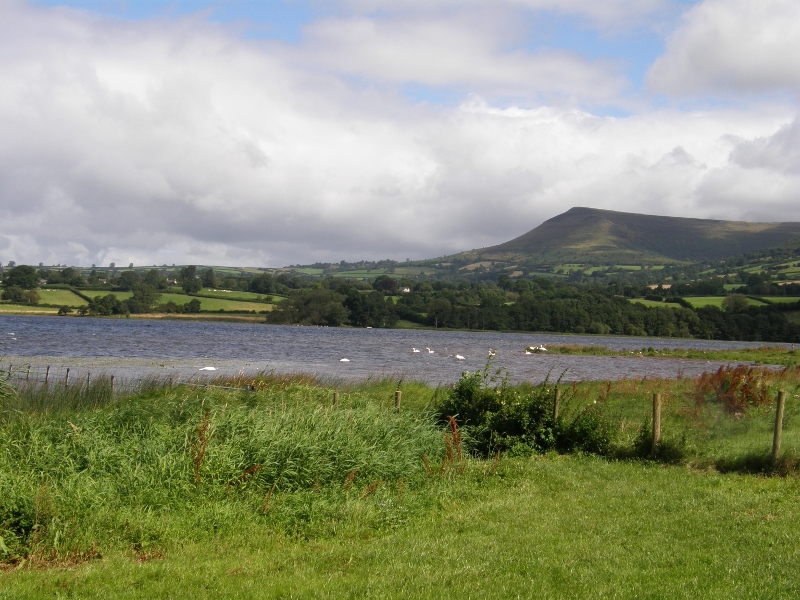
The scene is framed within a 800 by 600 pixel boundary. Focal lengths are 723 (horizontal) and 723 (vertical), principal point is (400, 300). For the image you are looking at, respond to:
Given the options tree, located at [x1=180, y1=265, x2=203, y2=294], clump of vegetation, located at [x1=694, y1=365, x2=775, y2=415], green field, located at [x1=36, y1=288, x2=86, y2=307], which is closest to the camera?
clump of vegetation, located at [x1=694, y1=365, x2=775, y2=415]

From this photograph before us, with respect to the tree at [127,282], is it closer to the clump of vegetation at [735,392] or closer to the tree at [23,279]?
the tree at [23,279]

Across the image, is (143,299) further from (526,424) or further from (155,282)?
(526,424)

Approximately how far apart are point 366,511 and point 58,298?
130 metres

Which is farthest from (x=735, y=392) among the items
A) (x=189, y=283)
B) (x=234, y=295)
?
(x=189, y=283)

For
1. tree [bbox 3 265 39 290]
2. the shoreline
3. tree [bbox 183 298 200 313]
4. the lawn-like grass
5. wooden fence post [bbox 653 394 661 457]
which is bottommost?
the shoreline

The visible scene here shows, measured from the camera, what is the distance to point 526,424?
56.7 feet

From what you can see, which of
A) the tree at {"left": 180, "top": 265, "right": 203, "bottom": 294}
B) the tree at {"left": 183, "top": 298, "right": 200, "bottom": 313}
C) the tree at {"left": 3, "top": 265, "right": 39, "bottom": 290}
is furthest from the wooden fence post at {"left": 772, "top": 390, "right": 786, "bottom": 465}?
the tree at {"left": 180, "top": 265, "right": 203, "bottom": 294}

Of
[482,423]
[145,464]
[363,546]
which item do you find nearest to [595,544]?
[363,546]

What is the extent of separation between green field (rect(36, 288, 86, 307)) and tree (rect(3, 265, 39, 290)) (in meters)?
2.20

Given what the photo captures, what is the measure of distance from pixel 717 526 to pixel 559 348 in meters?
77.6

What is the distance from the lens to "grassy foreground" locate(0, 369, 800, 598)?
8.02m

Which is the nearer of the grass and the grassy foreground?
the grassy foreground

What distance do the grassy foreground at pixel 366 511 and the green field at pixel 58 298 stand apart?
12092 cm

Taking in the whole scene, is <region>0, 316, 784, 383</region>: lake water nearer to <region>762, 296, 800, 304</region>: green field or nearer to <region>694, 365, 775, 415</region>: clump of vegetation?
<region>694, 365, 775, 415</region>: clump of vegetation
